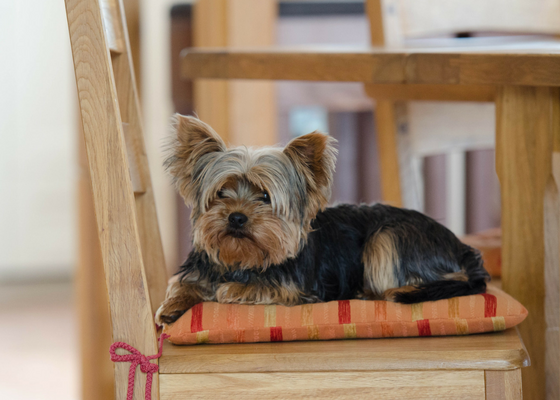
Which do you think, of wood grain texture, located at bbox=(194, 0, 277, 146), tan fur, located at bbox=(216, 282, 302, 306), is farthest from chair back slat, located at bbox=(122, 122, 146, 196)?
wood grain texture, located at bbox=(194, 0, 277, 146)

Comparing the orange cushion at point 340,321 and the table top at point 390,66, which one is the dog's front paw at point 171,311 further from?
the table top at point 390,66

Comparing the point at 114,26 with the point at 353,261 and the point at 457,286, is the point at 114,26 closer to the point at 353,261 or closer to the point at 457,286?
the point at 353,261

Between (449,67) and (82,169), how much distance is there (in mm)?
2124

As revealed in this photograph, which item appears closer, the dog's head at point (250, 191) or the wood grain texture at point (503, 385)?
the wood grain texture at point (503, 385)

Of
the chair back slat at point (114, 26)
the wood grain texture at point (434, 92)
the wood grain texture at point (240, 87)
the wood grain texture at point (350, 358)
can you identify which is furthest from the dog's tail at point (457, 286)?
the wood grain texture at point (240, 87)

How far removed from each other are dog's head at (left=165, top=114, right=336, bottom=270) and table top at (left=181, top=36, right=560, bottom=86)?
309mm

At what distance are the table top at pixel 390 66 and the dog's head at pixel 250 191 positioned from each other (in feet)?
1.01

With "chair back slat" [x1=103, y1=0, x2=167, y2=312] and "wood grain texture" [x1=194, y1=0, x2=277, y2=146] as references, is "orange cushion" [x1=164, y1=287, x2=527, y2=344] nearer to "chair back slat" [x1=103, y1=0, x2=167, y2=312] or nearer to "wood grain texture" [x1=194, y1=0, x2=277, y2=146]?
"chair back slat" [x1=103, y1=0, x2=167, y2=312]

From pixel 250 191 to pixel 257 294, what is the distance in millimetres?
232

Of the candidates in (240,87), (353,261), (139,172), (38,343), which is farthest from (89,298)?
(353,261)

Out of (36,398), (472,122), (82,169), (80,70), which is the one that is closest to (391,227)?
(80,70)

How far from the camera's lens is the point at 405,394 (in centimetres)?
120

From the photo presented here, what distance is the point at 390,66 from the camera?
4.99 feet

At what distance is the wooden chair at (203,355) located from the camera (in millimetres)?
1182
